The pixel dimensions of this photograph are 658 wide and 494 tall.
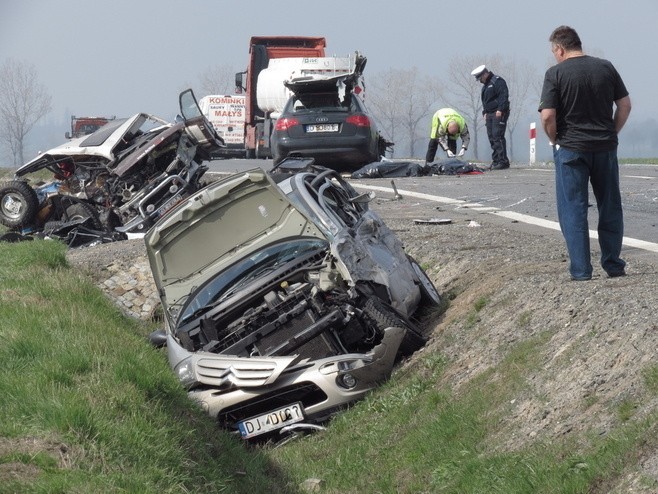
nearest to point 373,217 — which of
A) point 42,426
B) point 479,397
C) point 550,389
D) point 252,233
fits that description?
point 252,233

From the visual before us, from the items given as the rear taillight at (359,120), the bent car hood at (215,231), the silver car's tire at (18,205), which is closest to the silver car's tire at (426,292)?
the bent car hood at (215,231)

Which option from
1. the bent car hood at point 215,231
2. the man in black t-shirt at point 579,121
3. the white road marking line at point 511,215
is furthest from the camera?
the white road marking line at point 511,215

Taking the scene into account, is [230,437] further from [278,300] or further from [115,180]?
[115,180]

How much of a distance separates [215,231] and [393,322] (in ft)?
6.14

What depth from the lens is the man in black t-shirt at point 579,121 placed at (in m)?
8.09

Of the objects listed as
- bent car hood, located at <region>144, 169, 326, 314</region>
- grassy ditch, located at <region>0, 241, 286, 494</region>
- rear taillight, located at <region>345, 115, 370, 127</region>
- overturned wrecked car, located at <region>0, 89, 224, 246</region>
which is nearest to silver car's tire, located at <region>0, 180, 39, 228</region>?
overturned wrecked car, located at <region>0, 89, 224, 246</region>

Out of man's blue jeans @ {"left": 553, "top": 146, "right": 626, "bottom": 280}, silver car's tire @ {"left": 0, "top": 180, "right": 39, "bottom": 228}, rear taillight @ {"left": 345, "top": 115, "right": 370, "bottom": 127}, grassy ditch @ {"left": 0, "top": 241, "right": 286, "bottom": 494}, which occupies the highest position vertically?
man's blue jeans @ {"left": 553, "top": 146, "right": 626, "bottom": 280}

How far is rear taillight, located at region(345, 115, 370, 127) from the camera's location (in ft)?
70.4

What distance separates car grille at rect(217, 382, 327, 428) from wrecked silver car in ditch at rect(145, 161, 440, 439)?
10mm

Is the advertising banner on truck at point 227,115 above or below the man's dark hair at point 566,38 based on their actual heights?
below

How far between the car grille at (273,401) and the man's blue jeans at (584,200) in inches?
86.3

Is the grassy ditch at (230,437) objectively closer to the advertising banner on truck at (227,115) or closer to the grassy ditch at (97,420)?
the grassy ditch at (97,420)

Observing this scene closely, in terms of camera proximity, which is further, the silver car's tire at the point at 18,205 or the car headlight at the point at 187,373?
the silver car's tire at the point at 18,205

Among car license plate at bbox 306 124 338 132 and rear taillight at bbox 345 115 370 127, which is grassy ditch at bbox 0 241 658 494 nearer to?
car license plate at bbox 306 124 338 132
